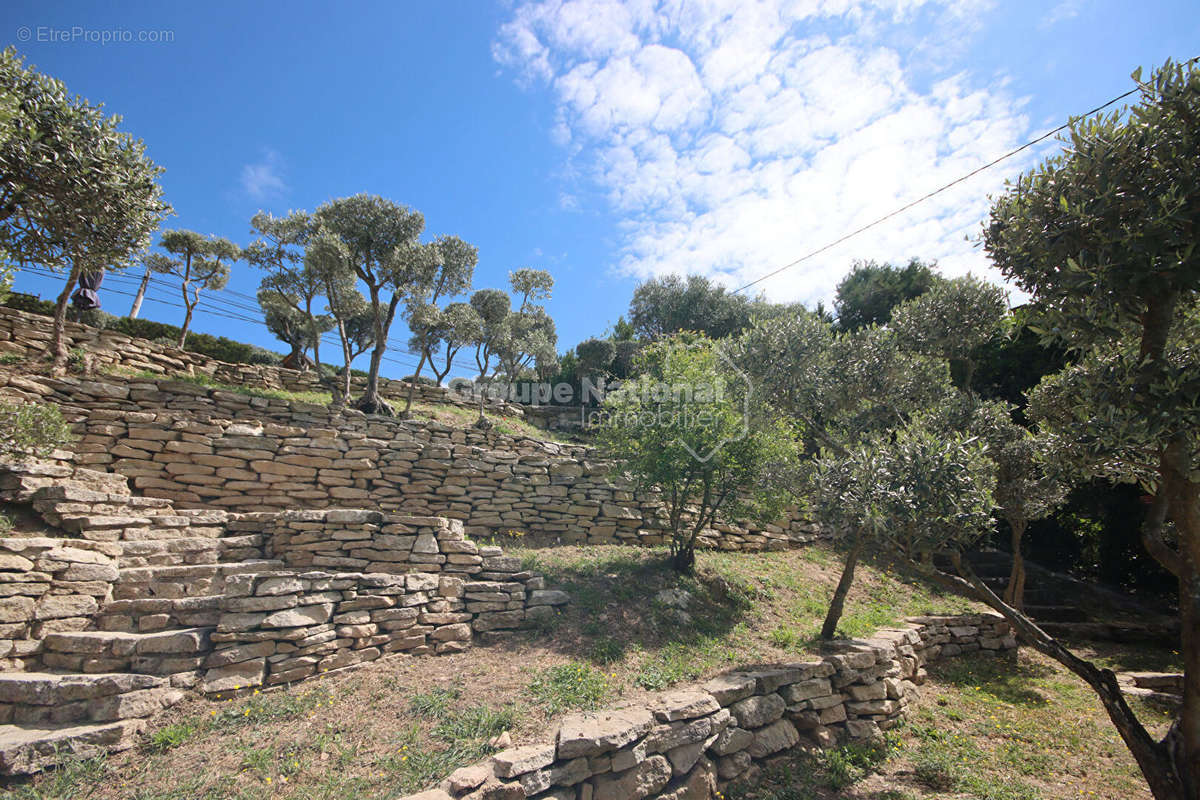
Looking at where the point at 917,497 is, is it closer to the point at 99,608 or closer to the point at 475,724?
the point at 475,724

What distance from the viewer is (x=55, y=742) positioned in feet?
13.3

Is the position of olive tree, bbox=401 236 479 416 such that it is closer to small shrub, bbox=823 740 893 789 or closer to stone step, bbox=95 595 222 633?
stone step, bbox=95 595 222 633

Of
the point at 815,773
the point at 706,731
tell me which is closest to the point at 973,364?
the point at 815,773

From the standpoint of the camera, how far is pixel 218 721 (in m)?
4.66

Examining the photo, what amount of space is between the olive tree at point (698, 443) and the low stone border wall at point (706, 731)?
9.71 ft

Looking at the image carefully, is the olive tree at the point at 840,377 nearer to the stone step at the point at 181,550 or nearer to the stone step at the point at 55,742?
the stone step at the point at 181,550

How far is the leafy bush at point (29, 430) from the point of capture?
20.7 feet

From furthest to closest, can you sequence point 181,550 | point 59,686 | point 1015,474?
1. point 1015,474
2. point 181,550
3. point 59,686

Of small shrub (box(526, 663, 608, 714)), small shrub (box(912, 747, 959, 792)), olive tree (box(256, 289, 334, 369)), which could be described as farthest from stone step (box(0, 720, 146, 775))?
olive tree (box(256, 289, 334, 369))

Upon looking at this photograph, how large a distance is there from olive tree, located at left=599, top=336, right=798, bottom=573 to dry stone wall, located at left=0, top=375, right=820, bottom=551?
141cm

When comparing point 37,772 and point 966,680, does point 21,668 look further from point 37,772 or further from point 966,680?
point 966,680

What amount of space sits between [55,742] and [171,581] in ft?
6.23

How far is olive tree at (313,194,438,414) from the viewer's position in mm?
14797

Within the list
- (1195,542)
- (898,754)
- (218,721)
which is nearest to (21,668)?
(218,721)
